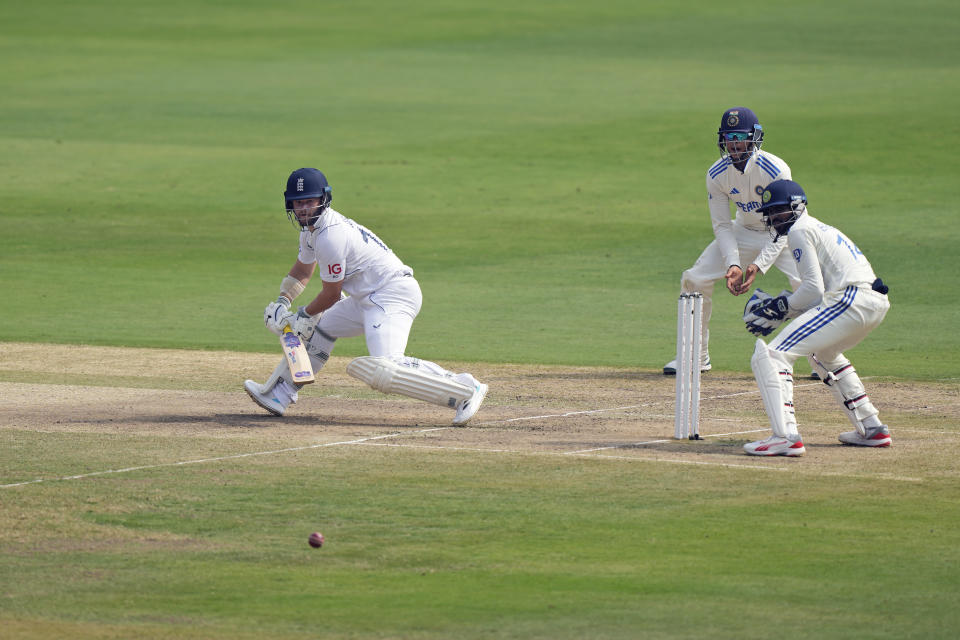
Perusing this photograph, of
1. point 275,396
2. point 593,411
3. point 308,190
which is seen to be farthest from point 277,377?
point 593,411

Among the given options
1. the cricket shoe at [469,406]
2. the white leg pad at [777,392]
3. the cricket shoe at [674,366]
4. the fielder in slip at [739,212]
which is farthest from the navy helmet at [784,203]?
the cricket shoe at [674,366]

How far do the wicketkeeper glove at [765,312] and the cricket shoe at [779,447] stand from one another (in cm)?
84

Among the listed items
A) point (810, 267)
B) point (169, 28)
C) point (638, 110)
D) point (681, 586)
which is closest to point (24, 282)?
point (810, 267)

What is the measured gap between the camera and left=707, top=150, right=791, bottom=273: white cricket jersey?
1384 centimetres

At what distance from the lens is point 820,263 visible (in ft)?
35.1

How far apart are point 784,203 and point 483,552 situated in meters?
3.90

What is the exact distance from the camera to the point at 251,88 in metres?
39.9

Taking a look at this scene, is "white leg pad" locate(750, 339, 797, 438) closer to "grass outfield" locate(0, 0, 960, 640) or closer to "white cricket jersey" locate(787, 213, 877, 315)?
"grass outfield" locate(0, 0, 960, 640)

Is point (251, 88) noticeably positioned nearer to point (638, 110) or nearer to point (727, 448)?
point (638, 110)

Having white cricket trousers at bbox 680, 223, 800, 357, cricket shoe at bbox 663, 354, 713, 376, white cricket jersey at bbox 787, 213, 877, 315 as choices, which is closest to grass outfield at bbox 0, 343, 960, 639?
white cricket jersey at bbox 787, 213, 877, 315

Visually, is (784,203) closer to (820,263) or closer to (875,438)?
(820,263)

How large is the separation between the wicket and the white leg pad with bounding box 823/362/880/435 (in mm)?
923

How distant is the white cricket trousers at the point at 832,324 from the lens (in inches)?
415

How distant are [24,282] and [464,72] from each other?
22.9m
